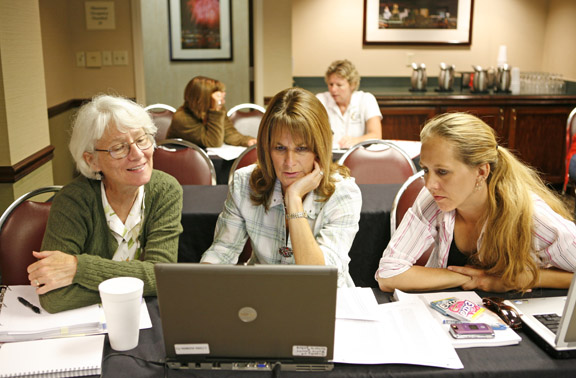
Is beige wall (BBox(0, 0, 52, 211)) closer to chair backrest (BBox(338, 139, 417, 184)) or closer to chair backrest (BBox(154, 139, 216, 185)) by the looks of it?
chair backrest (BBox(154, 139, 216, 185))

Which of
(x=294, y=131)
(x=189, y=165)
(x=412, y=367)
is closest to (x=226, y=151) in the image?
(x=189, y=165)

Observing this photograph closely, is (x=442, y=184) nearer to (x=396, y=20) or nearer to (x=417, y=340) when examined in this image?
(x=417, y=340)

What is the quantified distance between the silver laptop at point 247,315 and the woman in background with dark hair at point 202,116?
2.70 metres

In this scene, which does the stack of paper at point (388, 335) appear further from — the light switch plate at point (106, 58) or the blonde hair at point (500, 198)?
the light switch plate at point (106, 58)

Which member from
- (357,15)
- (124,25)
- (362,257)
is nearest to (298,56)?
(357,15)

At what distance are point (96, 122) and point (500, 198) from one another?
3.93 feet

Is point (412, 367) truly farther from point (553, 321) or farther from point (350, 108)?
point (350, 108)

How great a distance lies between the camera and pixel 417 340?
133 cm

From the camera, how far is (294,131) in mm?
1723

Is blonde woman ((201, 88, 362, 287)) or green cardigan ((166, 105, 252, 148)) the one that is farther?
green cardigan ((166, 105, 252, 148))

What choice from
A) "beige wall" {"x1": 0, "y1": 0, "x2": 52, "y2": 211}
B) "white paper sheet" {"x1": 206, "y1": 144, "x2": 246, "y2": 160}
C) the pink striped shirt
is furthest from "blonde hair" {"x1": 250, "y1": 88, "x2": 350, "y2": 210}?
"white paper sheet" {"x1": 206, "y1": 144, "x2": 246, "y2": 160}

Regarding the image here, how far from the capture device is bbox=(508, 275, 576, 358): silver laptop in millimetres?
1229

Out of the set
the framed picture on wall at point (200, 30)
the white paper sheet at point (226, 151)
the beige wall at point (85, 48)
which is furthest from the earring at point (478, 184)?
the framed picture on wall at point (200, 30)

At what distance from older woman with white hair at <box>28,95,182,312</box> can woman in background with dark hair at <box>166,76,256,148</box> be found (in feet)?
6.55
